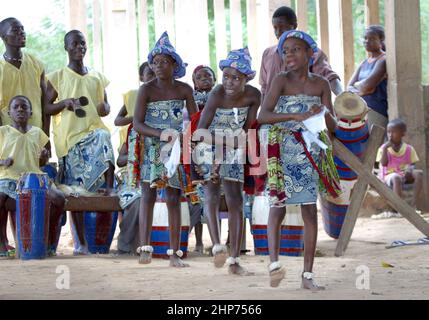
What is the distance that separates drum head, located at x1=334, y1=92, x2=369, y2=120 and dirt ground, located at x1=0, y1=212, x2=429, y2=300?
47.1 inches

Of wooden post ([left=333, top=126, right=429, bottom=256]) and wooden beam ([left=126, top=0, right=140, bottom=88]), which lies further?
wooden beam ([left=126, top=0, right=140, bottom=88])

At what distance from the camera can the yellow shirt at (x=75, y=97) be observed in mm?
9852

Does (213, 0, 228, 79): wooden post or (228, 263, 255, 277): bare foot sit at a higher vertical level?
(213, 0, 228, 79): wooden post

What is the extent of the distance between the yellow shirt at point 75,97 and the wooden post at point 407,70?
3.62 m

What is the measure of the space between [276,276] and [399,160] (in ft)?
18.1

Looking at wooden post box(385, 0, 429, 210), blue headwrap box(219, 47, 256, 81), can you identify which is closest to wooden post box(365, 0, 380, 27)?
wooden post box(385, 0, 429, 210)

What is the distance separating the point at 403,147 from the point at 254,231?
130 inches

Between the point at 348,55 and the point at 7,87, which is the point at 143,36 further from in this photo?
the point at 7,87

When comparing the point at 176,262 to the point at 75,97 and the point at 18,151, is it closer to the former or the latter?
the point at 18,151

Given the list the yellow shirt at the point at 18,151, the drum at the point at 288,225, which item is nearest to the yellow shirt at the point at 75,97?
the yellow shirt at the point at 18,151

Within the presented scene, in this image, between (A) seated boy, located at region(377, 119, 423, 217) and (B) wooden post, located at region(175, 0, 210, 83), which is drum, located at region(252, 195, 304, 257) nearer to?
(A) seated boy, located at region(377, 119, 423, 217)

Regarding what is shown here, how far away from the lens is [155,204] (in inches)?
361

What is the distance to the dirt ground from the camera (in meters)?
6.56
